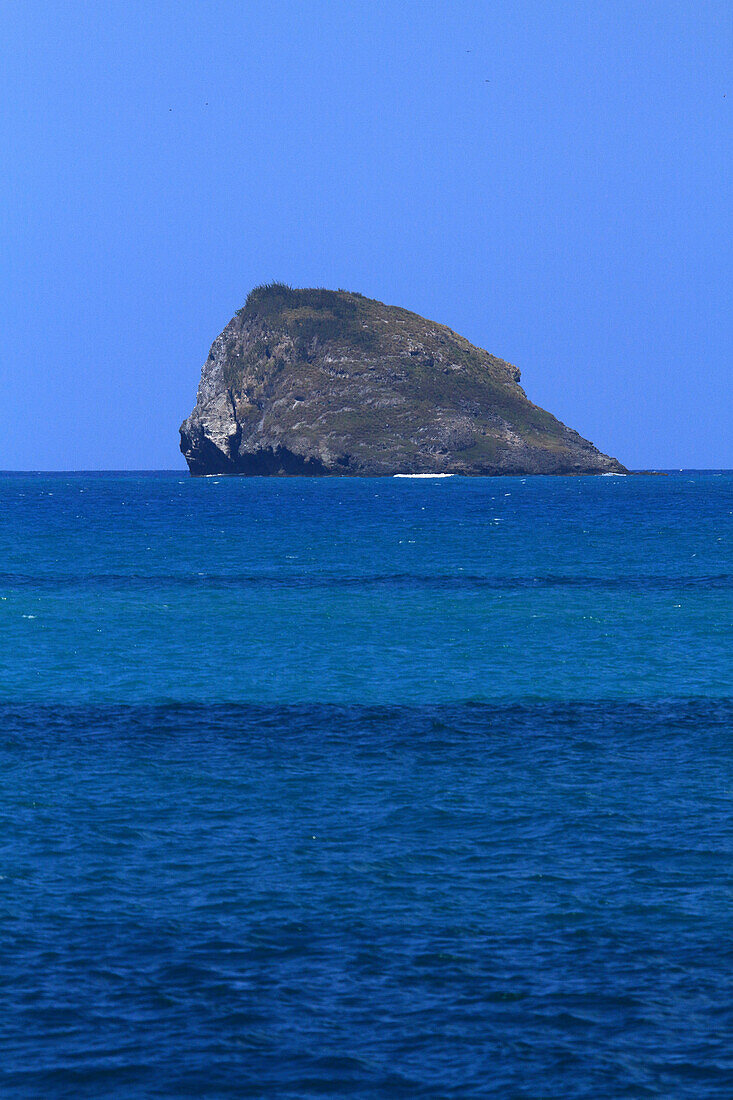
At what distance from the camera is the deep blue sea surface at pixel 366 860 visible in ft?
37.1

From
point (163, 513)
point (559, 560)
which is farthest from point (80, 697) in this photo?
point (163, 513)

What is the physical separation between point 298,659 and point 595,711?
10.8 metres

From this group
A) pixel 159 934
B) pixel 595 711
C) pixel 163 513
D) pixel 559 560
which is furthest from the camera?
pixel 163 513

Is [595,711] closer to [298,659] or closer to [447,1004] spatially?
[298,659]

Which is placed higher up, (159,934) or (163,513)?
(163,513)

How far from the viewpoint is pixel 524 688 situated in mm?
30562

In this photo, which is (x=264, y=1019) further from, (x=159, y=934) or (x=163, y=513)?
(x=163, y=513)

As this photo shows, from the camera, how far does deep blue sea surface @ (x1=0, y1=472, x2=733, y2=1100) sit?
37.1 ft

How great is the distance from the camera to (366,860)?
1680cm

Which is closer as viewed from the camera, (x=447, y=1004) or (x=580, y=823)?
(x=447, y=1004)

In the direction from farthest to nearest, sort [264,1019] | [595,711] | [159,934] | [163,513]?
[163,513]
[595,711]
[159,934]
[264,1019]

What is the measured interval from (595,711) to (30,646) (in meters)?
19.1

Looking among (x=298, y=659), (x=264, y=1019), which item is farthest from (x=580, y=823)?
(x=298, y=659)

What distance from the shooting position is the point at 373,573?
62.8 m
